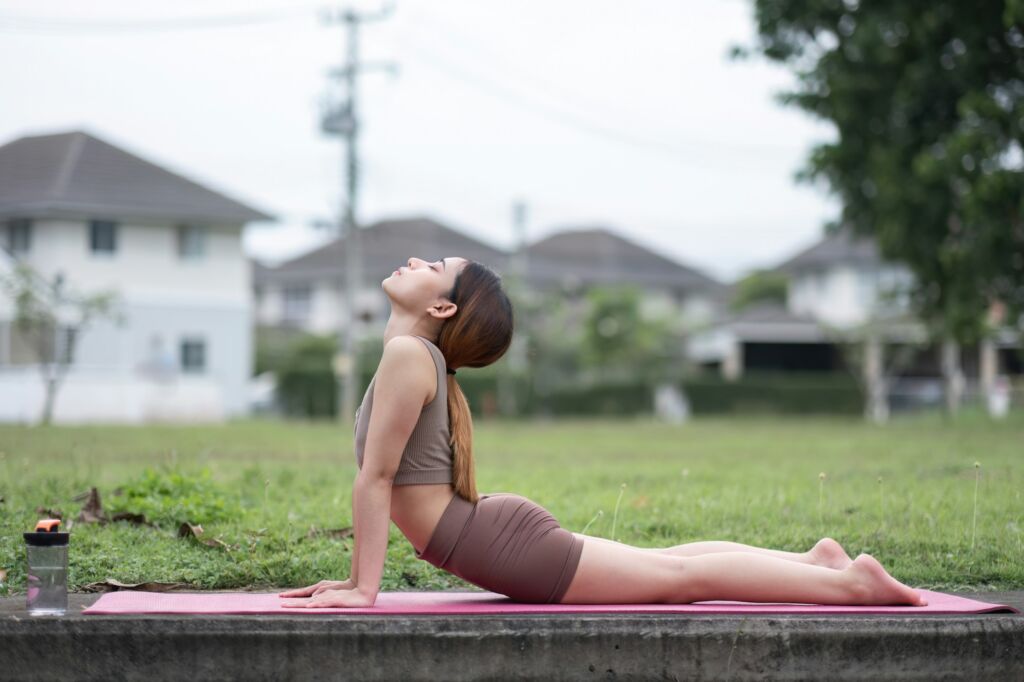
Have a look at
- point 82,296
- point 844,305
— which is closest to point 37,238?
point 82,296

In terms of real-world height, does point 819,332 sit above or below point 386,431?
above

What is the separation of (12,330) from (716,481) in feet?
87.4

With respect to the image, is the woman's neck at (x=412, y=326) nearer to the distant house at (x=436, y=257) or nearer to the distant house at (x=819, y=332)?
the distant house at (x=819, y=332)

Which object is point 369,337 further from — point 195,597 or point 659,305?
point 195,597

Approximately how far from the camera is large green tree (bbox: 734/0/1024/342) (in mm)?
18406

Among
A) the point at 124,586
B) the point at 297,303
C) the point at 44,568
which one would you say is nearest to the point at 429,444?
the point at 44,568

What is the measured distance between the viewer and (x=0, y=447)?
16.2 metres

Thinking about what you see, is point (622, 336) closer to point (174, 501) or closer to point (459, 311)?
point (174, 501)

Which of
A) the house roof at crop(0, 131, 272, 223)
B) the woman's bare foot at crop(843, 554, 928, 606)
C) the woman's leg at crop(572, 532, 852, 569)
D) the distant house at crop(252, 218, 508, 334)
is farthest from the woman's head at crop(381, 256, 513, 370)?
the distant house at crop(252, 218, 508, 334)

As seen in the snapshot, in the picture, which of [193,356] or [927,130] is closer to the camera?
[927,130]

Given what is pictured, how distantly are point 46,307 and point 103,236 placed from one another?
281 inches

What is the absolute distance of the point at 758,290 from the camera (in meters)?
79.6

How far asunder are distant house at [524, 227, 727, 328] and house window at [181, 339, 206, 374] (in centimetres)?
2643

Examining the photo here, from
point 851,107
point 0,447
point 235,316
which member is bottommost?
point 0,447
